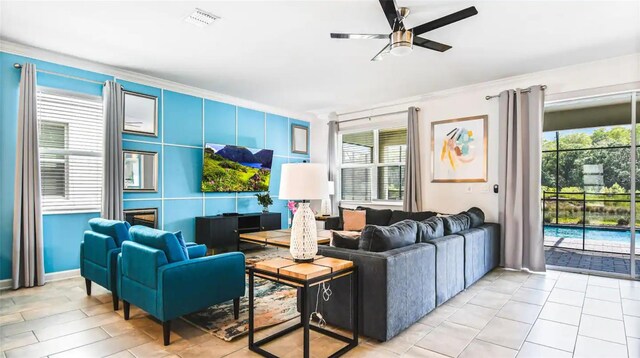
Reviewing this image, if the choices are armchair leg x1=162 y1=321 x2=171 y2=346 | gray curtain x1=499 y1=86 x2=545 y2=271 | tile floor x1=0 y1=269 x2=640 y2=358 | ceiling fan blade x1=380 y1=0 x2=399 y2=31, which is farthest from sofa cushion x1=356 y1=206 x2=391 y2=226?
armchair leg x1=162 y1=321 x2=171 y2=346

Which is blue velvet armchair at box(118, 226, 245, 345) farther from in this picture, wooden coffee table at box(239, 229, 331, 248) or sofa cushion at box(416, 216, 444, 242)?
sofa cushion at box(416, 216, 444, 242)

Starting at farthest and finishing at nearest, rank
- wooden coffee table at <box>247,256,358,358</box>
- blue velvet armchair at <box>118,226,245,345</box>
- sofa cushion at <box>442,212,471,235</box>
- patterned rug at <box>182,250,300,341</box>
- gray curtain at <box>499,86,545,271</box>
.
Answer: gray curtain at <box>499,86,545,271</box> → sofa cushion at <box>442,212,471,235</box> → patterned rug at <box>182,250,300,341</box> → blue velvet armchair at <box>118,226,245,345</box> → wooden coffee table at <box>247,256,358,358</box>

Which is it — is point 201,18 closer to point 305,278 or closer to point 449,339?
point 305,278

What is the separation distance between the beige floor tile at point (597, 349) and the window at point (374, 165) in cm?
389

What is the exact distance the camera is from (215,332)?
2643 mm

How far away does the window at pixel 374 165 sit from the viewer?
640 cm

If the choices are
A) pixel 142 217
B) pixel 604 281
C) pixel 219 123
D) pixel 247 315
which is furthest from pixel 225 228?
pixel 604 281

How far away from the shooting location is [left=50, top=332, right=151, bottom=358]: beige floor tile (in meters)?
2.31

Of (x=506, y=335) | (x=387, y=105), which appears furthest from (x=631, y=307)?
(x=387, y=105)

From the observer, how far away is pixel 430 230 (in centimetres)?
329

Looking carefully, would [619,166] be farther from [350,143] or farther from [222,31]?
[222,31]

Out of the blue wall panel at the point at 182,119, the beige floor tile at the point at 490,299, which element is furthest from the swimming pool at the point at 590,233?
the blue wall panel at the point at 182,119

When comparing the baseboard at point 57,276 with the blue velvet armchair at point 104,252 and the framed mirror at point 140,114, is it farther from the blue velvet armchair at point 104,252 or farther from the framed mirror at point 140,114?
the framed mirror at point 140,114

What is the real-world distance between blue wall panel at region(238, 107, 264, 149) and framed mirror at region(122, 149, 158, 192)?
164 centimetres
